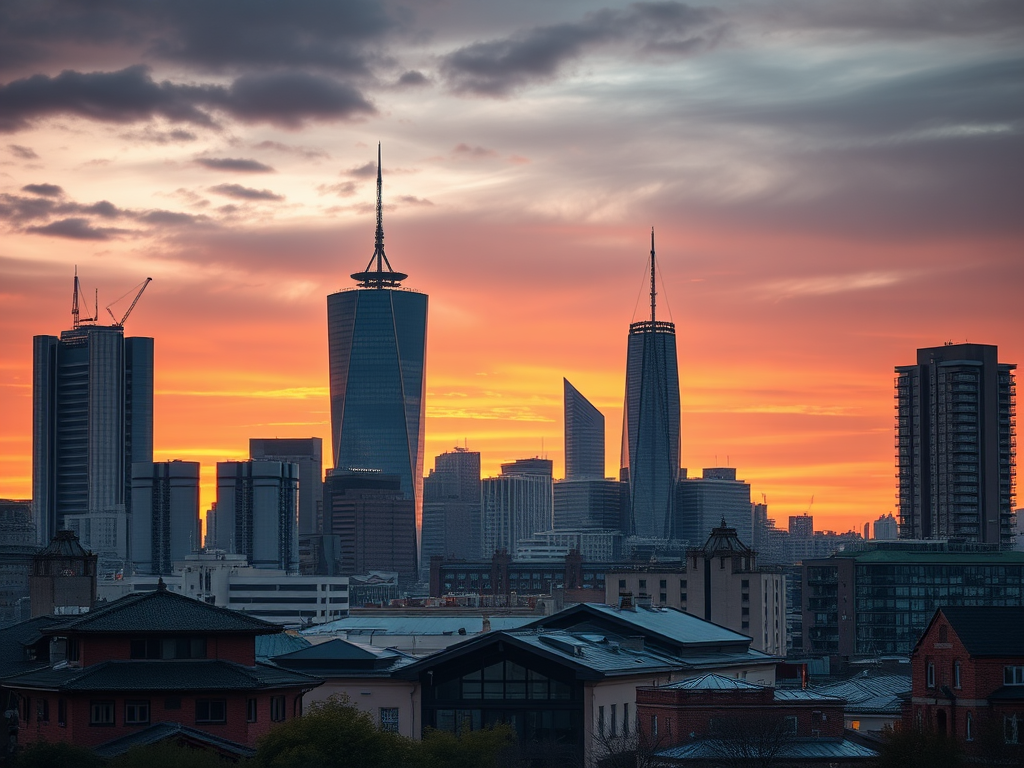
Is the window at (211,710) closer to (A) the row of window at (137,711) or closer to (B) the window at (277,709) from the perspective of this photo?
(A) the row of window at (137,711)

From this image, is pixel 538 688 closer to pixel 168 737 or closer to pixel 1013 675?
pixel 1013 675

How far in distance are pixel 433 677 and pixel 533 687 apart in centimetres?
623

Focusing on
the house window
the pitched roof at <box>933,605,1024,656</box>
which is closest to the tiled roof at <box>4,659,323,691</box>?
the pitched roof at <box>933,605,1024,656</box>

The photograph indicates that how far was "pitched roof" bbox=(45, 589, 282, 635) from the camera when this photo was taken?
291ft

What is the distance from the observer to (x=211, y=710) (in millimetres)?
87000

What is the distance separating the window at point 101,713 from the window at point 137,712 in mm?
726

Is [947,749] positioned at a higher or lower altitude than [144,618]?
lower

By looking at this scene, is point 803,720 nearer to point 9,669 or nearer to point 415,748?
point 415,748

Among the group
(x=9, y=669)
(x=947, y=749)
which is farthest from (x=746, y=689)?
(x=9, y=669)

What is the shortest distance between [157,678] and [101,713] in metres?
2.95

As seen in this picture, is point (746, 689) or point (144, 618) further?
point (746, 689)

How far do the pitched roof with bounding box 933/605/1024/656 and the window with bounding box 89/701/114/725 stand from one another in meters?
46.4

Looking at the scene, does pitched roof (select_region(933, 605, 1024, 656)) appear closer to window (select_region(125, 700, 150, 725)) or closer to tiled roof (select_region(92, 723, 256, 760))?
tiled roof (select_region(92, 723, 256, 760))

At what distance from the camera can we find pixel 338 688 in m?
117
